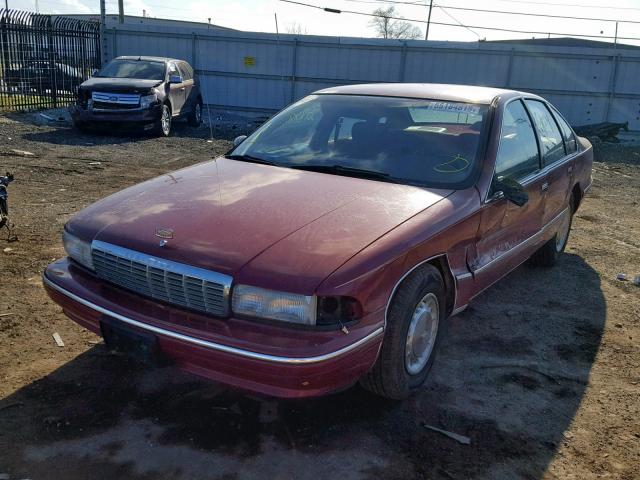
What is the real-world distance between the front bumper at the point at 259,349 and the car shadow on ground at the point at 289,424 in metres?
0.37

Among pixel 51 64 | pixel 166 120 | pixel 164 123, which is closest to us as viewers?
pixel 164 123

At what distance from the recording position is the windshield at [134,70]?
1288 centimetres

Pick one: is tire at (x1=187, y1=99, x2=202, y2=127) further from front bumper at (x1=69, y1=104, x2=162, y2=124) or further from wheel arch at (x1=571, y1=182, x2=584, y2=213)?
wheel arch at (x1=571, y1=182, x2=584, y2=213)

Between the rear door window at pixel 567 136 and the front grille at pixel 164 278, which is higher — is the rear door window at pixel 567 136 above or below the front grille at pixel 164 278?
above

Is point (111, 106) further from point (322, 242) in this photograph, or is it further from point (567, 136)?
point (322, 242)

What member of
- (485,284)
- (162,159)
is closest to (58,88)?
(162,159)

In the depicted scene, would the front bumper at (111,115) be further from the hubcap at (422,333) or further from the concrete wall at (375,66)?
the hubcap at (422,333)

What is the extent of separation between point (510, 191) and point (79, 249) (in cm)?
246

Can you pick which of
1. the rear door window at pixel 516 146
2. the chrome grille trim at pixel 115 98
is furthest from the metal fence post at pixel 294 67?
the rear door window at pixel 516 146

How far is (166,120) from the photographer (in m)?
13.1

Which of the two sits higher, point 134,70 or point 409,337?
point 134,70

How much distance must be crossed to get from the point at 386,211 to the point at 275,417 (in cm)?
117

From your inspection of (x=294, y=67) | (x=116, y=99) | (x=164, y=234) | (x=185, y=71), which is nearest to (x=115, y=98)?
(x=116, y=99)

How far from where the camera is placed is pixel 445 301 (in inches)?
130
